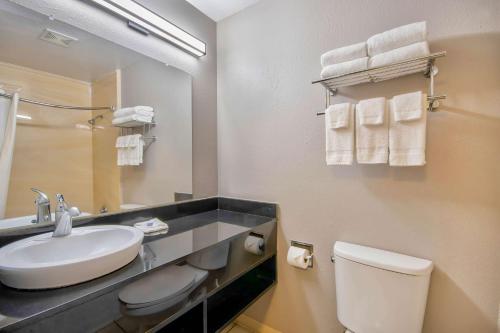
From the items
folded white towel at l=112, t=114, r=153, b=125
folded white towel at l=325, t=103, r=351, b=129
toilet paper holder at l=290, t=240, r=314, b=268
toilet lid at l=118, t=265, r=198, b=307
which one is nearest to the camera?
toilet lid at l=118, t=265, r=198, b=307

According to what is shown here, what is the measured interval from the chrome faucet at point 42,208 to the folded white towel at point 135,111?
543mm

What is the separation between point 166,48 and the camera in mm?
1559

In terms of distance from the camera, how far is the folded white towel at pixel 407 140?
0.99m

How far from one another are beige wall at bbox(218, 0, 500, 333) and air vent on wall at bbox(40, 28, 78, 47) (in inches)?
39.6

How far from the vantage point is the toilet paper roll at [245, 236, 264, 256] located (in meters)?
1.32

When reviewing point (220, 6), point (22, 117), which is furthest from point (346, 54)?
point (22, 117)

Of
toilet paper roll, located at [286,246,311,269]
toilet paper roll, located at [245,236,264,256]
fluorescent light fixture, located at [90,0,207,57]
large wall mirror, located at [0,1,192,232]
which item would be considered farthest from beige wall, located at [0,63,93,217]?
toilet paper roll, located at [286,246,311,269]

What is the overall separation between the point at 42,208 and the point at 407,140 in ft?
5.47

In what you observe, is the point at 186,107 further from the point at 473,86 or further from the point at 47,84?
the point at 473,86

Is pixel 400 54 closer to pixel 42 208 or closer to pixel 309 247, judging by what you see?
pixel 309 247

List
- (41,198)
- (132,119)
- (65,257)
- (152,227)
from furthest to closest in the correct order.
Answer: (132,119) < (152,227) < (41,198) < (65,257)

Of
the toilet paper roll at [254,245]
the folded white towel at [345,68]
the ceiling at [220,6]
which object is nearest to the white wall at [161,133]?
the ceiling at [220,6]

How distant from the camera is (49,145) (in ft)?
3.56

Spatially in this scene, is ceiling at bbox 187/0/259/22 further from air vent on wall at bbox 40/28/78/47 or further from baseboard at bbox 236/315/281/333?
Answer: baseboard at bbox 236/315/281/333
